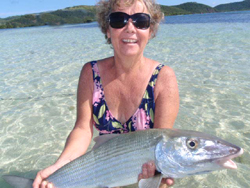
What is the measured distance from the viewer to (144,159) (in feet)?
6.49

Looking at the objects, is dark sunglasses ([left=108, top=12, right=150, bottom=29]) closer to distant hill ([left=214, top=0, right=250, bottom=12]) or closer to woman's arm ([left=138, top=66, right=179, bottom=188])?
woman's arm ([left=138, top=66, right=179, bottom=188])

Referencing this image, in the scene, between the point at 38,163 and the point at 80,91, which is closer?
the point at 80,91

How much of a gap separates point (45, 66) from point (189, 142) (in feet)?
32.4

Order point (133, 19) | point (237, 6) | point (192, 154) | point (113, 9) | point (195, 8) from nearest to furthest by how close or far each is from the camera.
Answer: point (192, 154)
point (133, 19)
point (113, 9)
point (237, 6)
point (195, 8)

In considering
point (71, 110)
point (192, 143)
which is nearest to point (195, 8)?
point (71, 110)

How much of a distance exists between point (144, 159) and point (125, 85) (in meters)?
1.31

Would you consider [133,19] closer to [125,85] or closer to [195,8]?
[125,85]

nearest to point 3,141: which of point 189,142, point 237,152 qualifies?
point 189,142

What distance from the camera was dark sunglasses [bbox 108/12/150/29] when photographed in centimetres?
266

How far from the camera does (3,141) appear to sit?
4.54 m

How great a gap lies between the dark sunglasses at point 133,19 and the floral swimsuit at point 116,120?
0.62 metres

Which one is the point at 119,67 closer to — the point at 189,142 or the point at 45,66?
the point at 189,142

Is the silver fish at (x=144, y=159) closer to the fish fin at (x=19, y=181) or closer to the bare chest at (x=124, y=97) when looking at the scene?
the fish fin at (x=19, y=181)

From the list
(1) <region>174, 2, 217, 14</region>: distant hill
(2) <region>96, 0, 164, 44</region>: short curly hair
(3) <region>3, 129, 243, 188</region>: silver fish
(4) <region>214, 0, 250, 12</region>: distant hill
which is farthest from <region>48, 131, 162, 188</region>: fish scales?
(4) <region>214, 0, 250, 12</region>: distant hill
